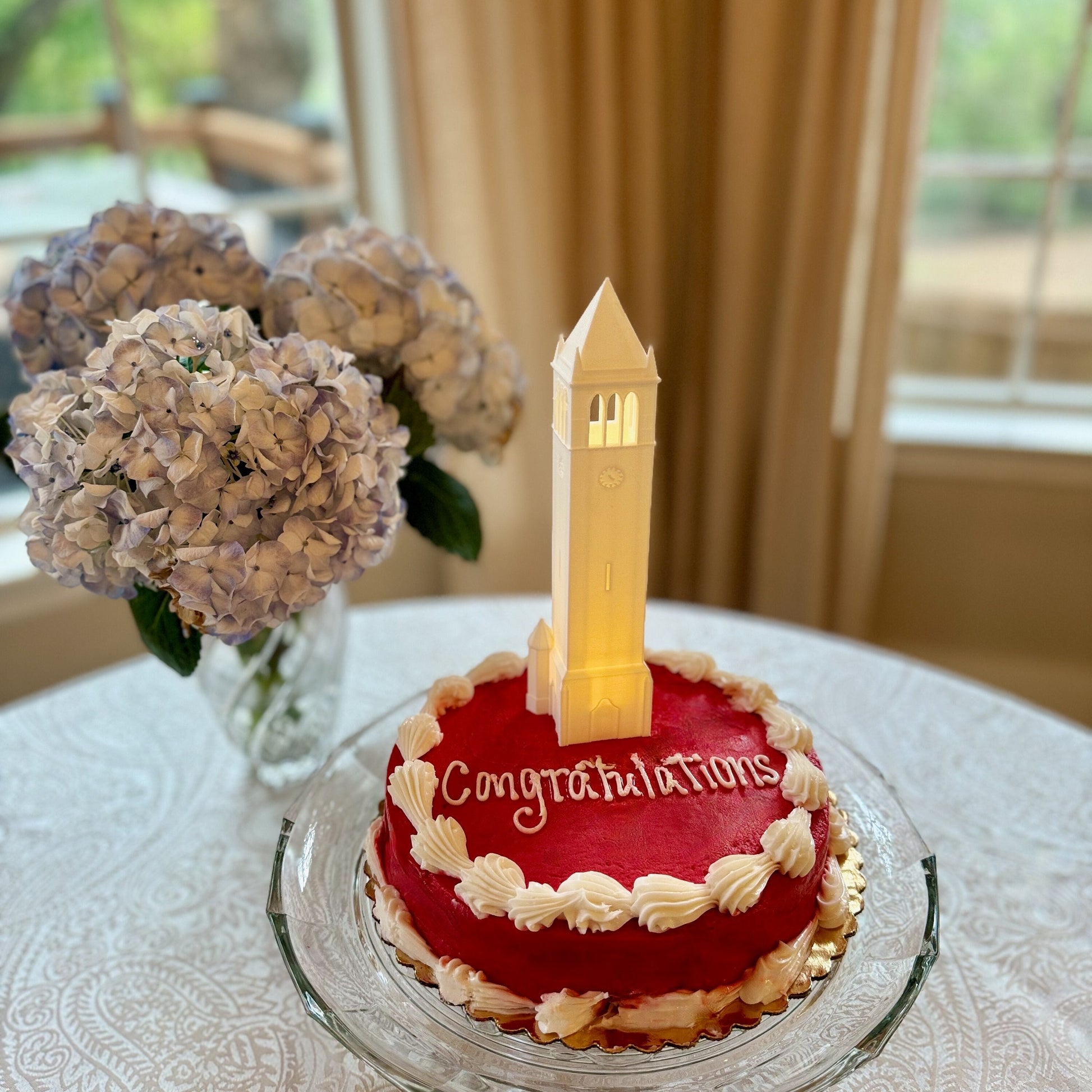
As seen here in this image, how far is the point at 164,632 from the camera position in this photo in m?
1.01

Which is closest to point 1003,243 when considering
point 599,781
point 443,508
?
point 443,508

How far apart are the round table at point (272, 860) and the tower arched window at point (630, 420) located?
0.61 meters

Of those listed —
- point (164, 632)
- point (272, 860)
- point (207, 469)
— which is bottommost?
point (272, 860)

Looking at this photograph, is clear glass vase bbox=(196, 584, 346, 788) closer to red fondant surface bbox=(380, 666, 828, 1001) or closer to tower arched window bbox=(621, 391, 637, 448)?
red fondant surface bbox=(380, 666, 828, 1001)

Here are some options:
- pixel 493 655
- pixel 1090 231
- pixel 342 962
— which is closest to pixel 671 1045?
pixel 342 962

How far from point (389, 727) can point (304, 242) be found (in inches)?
21.2

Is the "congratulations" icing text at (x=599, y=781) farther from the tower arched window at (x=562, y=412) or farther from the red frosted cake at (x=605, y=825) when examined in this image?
the tower arched window at (x=562, y=412)

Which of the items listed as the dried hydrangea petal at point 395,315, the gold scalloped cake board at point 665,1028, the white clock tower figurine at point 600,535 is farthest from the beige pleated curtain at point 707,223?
the gold scalloped cake board at point 665,1028

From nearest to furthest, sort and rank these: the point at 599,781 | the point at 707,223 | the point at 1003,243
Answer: the point at 599,781
the point at 707,223
the point at 1003,243

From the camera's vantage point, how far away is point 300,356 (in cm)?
90

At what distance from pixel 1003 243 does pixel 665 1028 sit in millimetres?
2065

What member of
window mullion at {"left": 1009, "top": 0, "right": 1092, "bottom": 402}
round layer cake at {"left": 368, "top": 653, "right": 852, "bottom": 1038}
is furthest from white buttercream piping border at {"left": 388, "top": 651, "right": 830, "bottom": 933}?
window mullion at {"left": 1009, "top": 0, "right": 1092, "bottom": 402}

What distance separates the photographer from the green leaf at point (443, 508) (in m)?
1.16

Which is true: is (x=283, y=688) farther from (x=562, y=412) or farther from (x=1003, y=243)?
(x=1003, y=243)
